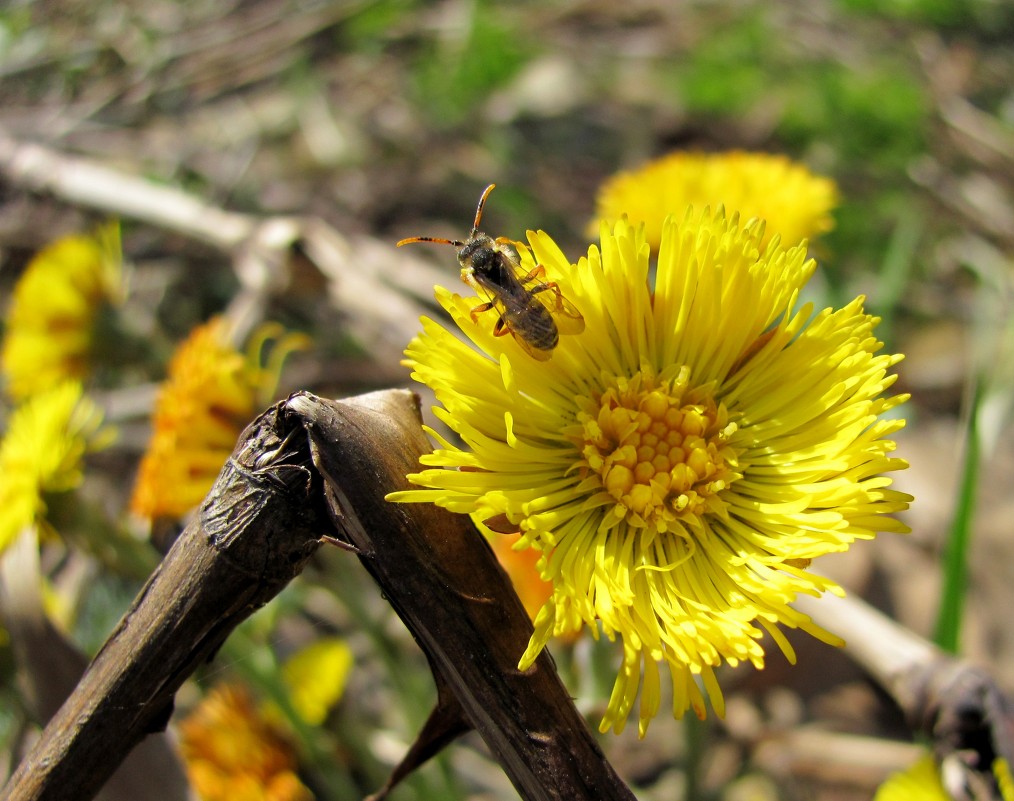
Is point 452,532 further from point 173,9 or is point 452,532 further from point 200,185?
point 173,9

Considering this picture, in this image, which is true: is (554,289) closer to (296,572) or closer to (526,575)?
(296,572)

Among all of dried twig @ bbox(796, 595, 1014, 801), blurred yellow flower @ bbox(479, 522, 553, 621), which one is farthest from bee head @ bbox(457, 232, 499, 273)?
dried twig @ bbox(796, 595, 1014, 801)

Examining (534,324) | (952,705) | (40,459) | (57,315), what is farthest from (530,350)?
(57,315)

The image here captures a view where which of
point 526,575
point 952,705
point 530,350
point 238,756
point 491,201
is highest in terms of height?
point 530,350

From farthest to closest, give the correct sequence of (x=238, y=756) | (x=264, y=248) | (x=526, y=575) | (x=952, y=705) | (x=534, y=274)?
1. (x=264, y=248)
2. (x=238, y=756)
3. (x=526, y=575)
4. (x=952, y=705)
5. (x=534, y=274)

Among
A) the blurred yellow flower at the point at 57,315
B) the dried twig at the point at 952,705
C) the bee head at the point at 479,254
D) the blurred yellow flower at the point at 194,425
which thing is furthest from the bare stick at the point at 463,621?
the blurred yellow flower at the point at 57,315

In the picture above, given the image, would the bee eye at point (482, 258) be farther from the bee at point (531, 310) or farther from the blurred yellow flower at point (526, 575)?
the blurred yellow flower at point (526, 575)
